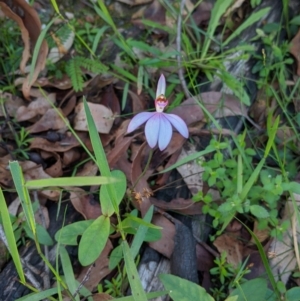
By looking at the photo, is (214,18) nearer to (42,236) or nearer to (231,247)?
(231,247)

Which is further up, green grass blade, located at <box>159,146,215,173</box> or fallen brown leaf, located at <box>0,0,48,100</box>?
fallen brown leaf, located at <box>0,0,48,100</box>

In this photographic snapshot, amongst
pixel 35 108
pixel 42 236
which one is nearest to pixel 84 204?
pixel 42 236

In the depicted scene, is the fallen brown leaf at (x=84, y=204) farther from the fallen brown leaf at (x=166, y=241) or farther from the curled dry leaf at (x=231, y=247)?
the curled dry leaf at (x=231, y=247)

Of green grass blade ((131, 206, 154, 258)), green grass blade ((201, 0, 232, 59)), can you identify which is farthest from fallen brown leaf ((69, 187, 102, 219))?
green grass blade ((201, 0, 232, 59))

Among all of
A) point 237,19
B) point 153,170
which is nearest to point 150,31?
point 237,19

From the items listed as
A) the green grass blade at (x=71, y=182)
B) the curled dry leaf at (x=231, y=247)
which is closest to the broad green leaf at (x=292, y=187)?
the curled dry leaf at (x=231, y=247)

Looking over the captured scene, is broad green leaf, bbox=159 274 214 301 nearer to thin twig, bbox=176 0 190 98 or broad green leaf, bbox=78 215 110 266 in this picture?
broad green leaf, bbox=78 215 110 266
